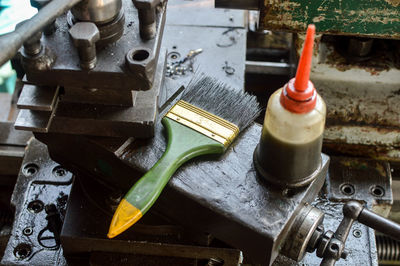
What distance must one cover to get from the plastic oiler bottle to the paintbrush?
0.11m

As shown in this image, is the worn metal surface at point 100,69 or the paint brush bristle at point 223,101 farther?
the paint brush bristle at point 223,101

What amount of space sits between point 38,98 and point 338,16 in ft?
2.45

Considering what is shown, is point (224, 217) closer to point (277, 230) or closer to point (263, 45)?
point (277, 230)

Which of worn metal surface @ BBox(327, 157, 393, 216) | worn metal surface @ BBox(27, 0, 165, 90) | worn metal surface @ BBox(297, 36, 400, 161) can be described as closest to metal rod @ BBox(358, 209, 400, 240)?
worn metal surface @ BBox(327, 157, 393, 216)

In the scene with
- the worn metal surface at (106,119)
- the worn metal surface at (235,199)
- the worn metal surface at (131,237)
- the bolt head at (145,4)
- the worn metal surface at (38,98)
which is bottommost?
the worn metal surface at (131,237)

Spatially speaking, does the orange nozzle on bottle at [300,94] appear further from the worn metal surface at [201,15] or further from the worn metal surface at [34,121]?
the worn metal surface at [201,15]

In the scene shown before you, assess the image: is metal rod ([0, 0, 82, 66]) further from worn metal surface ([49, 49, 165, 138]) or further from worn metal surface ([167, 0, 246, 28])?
worn metal surface ([167, 0, 246, 28])

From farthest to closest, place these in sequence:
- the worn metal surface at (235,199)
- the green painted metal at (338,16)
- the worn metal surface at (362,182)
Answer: the worn metal surface at (362,182)
the green painted metal at (338,16)
the worn metal surface at (235,199)

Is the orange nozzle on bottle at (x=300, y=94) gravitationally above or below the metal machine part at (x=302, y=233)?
above

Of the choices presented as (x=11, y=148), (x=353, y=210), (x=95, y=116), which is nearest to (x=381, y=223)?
(x=353, y=210)

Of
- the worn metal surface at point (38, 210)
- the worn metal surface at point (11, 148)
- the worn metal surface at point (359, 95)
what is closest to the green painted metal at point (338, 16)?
the worn metal surface at point (359, 95)

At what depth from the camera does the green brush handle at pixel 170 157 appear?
107cm

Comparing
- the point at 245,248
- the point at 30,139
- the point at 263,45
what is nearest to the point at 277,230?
the point at 245,248

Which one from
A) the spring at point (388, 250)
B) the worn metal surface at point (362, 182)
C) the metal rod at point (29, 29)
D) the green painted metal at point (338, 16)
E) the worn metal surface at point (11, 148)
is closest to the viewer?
the metal rod at point (29, 29)
